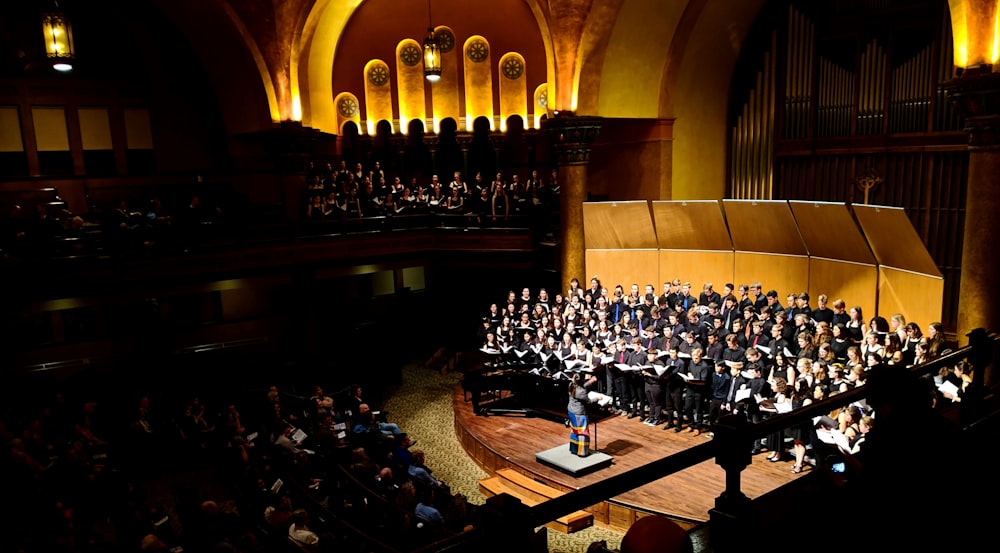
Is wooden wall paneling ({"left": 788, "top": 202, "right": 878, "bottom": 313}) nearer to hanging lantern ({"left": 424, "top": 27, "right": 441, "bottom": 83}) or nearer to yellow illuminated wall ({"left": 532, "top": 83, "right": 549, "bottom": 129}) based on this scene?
hanging lantern ({"left": 424, "top": 27, "right": 441, "bottom": 83})

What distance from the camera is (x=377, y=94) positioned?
A: 62.6 feet

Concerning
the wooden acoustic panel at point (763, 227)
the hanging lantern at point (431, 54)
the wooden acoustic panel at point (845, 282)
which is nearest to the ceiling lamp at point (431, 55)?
the hanging lantern at point (431, 54)

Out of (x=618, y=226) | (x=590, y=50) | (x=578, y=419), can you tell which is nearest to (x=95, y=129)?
(x=590, y=50)

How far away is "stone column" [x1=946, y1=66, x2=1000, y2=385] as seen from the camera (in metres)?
8.64

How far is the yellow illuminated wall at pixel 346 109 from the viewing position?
1886 centimetres

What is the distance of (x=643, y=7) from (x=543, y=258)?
19.9ft

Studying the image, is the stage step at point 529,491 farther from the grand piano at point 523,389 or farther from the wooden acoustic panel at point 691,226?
the wooden acoustic panel at point 691,226

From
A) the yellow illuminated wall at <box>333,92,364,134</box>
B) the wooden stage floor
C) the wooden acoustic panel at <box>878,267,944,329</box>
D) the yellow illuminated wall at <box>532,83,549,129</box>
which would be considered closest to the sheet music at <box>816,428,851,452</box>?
the wooden stage floor

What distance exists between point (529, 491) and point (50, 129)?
13379 mm

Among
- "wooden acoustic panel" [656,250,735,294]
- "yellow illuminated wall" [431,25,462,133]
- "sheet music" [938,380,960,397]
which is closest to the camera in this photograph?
"sheet music" [938,380,960,397]

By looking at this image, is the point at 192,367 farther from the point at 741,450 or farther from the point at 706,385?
the point at 741,450

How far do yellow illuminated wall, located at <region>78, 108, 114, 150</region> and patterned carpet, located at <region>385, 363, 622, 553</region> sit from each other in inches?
347

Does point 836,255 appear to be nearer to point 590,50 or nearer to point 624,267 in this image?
point 624,267

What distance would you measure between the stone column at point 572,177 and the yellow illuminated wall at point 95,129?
33.4ft
